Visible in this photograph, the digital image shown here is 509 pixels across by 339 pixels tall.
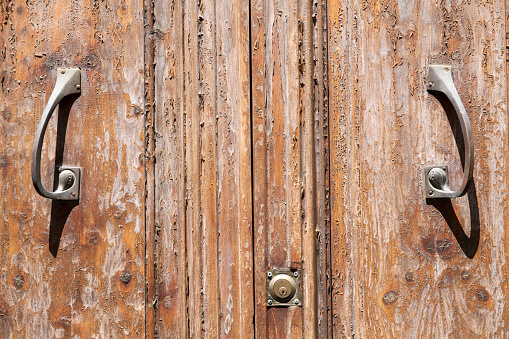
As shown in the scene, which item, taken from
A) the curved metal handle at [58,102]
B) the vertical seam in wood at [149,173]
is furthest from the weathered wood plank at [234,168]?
the curved metal handle at [58,102]

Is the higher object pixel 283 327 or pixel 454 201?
pixel 454 201

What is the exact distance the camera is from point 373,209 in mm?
629

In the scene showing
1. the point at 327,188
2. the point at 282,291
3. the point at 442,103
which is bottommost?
the point at 282,291

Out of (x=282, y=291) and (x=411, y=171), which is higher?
(x=411, y=171)

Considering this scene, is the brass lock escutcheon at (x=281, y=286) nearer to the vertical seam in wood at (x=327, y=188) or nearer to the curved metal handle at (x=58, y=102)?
the vertical seam in wood at (x=327, y=188)

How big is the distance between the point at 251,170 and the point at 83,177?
0.88ft

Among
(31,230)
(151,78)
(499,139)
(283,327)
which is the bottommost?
(283,327)

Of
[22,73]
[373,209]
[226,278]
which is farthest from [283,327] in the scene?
[22,73]

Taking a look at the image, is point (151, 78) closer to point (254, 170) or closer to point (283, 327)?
point (254, 170)

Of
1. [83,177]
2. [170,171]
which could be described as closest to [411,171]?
[170,171]

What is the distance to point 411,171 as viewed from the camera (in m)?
0.63

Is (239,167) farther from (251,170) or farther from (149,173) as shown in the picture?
(149,173)

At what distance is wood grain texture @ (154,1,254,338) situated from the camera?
24.4 inches

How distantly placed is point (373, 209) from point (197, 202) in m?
0.28
